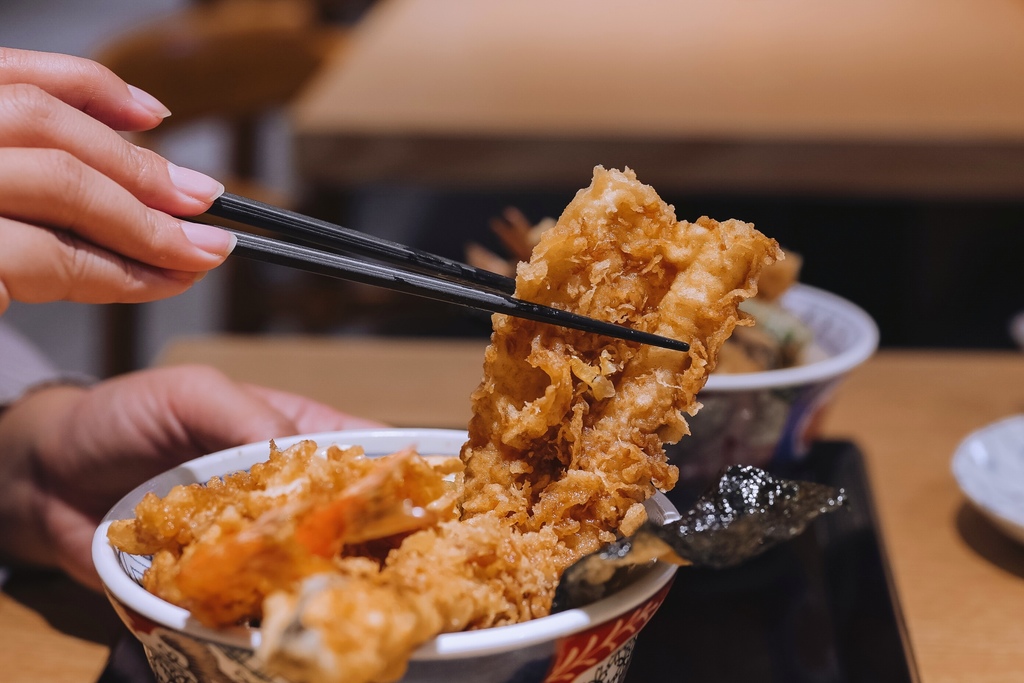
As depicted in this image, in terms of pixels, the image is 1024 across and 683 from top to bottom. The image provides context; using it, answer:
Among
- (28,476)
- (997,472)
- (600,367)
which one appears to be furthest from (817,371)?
(28,476)

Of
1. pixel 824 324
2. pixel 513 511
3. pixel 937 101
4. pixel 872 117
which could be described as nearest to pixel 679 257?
pixel 513 511

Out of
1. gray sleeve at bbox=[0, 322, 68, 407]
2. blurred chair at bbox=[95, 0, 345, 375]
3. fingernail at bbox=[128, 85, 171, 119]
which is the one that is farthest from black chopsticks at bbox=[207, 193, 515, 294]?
blurred chair at bbox=[95, 0, 345, 375]

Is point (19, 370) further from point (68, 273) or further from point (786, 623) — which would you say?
point (786, 623)

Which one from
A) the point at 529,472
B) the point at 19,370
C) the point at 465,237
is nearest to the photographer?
the point at 529,472

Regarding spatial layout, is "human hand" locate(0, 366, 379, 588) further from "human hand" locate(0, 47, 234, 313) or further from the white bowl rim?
the white bowl rim

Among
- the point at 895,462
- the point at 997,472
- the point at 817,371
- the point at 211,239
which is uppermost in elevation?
the point at 211,239

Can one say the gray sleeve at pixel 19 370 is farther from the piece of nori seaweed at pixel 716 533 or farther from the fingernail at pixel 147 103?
the piece of nori seaweed at pixel 716 533
